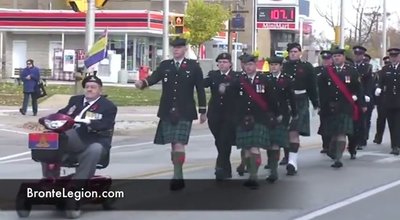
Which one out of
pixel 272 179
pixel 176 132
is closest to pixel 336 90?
pixel 272 179

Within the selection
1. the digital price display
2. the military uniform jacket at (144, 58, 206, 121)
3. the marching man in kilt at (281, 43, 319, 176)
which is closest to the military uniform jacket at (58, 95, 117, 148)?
the military uniform jacket at (144, 58, 206, 121)

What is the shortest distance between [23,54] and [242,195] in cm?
4336

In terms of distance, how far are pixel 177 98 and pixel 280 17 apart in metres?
62.2

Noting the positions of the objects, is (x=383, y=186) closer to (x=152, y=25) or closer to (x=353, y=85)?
(x=353, y=85)

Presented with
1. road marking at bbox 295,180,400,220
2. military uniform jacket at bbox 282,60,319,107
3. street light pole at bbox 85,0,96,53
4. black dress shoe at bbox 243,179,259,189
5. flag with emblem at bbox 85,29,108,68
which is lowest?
road marking at bbox 295,180,400,220

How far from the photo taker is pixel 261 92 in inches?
441

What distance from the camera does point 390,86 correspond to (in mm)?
15734

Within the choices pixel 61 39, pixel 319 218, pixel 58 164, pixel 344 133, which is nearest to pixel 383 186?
→ pixel 344 133

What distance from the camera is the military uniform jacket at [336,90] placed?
529 inches

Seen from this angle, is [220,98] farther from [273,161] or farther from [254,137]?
[273,161]

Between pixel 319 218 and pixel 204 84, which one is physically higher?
pixel 204 84

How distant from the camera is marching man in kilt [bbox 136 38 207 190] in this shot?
10501 mm

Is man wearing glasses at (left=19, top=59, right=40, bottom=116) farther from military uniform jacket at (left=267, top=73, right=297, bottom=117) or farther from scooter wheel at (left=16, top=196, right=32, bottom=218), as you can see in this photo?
scooter wheel at (left=16, top=196, right=32, bottom=218)

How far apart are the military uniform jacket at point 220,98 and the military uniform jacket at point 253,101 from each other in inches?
4.2
